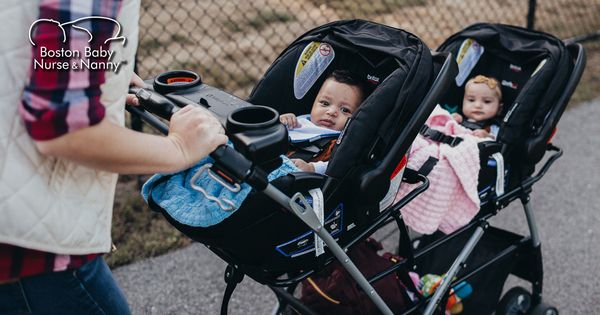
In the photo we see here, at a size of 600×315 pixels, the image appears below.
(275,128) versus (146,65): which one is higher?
(275,128)

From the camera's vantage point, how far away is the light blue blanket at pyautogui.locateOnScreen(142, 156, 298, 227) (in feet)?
5.80

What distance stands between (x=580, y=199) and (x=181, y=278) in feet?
8.12

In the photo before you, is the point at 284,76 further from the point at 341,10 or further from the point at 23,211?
the point at 341,10

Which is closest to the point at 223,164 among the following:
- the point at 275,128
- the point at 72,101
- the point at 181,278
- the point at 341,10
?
the point at 275,128

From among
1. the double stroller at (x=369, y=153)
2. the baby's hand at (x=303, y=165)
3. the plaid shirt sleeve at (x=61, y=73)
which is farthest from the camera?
the baby's hand at (x=303, y=165)

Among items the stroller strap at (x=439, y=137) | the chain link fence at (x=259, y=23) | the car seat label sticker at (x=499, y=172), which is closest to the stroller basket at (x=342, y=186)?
the stroller strap at (x=439, y=137)

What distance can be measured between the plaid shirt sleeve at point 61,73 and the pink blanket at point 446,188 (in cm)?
143

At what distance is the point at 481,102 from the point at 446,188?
67cm

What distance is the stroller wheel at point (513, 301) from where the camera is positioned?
284cm

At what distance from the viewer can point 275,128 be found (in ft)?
5.02

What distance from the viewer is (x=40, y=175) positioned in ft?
4.72

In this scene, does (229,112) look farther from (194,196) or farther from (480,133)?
(480,133)

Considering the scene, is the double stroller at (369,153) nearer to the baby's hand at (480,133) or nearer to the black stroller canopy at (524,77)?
the black stroller canopy at (524,77)

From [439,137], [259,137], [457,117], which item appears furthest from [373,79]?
[259,137]
